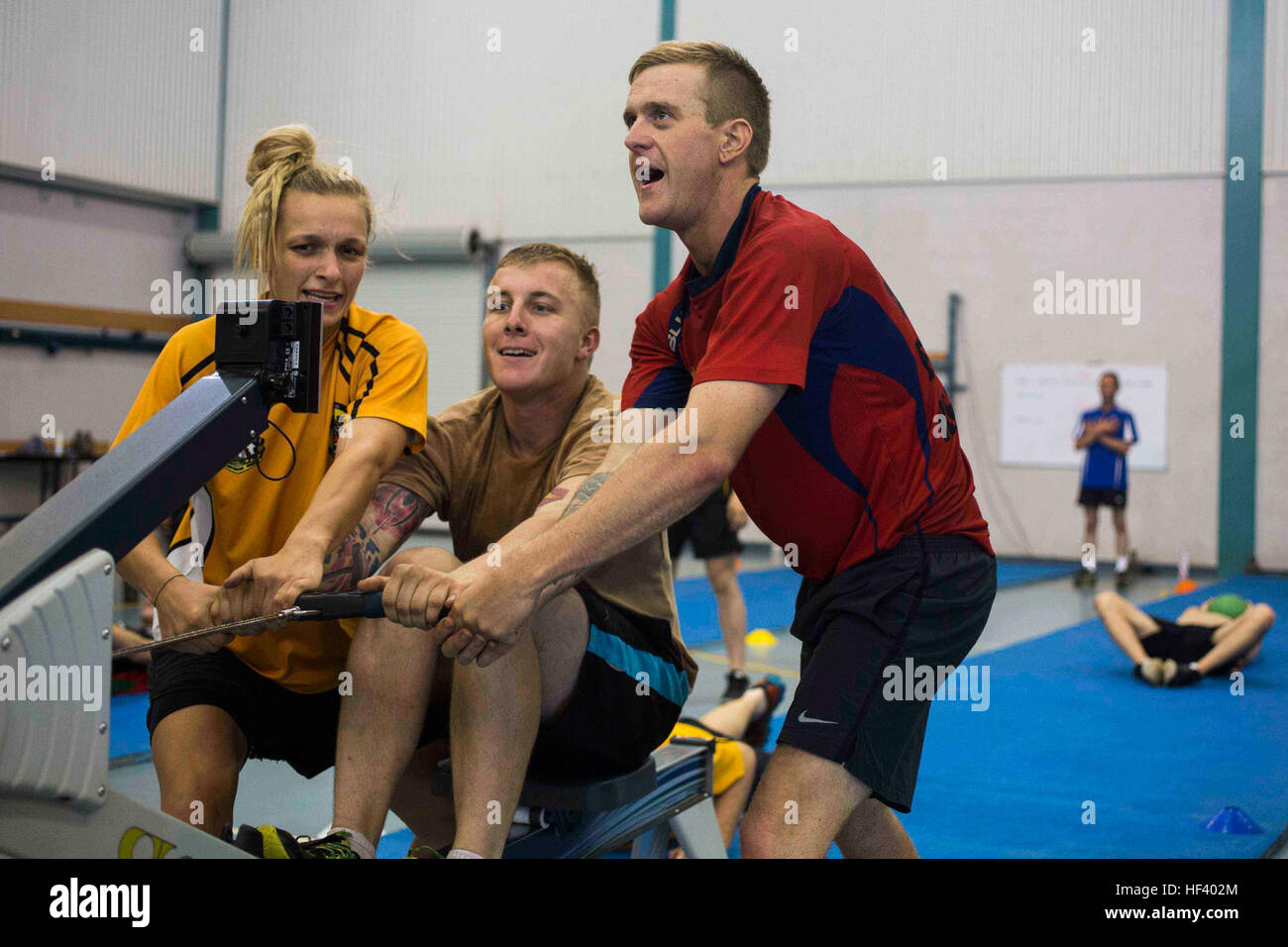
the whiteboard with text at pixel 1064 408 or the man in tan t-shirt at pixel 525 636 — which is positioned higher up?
the whiteboard with text at pixel 1064 408

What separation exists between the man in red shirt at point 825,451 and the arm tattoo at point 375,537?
1.29 ft

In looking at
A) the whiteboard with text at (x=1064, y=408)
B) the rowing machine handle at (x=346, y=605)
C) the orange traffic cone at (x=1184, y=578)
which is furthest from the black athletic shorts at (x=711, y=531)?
the whiteboard with text at (x=1064, y=408)

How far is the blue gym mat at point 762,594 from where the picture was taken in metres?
7.50

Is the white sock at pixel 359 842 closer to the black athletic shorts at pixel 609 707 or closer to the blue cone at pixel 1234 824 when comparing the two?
the black athletic shorts at pixel 609 707

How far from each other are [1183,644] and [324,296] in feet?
17.3

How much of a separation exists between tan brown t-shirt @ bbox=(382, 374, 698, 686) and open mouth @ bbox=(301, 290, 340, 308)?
285 millimetres

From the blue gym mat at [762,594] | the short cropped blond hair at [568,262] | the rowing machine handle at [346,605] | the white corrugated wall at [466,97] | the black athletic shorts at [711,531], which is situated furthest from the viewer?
the white corrugated wall at [466,97]

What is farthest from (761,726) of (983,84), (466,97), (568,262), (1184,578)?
(466,97)

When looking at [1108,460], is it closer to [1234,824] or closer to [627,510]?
[1234,824]

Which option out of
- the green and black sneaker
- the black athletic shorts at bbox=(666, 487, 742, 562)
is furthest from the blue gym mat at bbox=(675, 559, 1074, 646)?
the green and black sneaker

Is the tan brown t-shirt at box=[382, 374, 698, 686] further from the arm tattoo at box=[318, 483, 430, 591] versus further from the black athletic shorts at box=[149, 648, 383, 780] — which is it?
the black athletic shorts at box=[149, 648, 383, 780]
